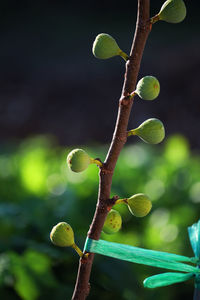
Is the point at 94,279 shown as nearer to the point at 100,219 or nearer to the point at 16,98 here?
the point at 100,219

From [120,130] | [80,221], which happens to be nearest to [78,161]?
[120,130]

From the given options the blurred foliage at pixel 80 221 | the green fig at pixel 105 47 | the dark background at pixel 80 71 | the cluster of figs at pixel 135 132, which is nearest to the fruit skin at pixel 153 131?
the cluster of figs at pixel 135 132

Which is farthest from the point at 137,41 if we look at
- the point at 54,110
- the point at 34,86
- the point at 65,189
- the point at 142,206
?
the point at 34,86

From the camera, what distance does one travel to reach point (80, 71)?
13.3 m

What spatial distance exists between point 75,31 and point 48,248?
45.8 ft

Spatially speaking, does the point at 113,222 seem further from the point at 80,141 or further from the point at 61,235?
the point at 80,141

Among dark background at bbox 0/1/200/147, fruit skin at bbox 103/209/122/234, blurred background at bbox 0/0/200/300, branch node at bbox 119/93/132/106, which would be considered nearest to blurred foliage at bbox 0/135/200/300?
blurred background at bbox 0/0/200/300

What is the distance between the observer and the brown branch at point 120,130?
708 millimetres

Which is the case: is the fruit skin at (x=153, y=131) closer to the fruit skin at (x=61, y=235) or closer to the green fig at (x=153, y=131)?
the green fig at (x=153, y=131)

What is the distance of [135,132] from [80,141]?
32.2ft

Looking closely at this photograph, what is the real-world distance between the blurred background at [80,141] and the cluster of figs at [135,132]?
1.75 ft

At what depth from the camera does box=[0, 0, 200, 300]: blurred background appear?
1.39 metres

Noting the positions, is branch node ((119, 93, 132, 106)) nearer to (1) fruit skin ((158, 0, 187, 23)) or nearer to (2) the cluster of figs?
(2) the cluster of figs

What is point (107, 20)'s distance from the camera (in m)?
15.0
